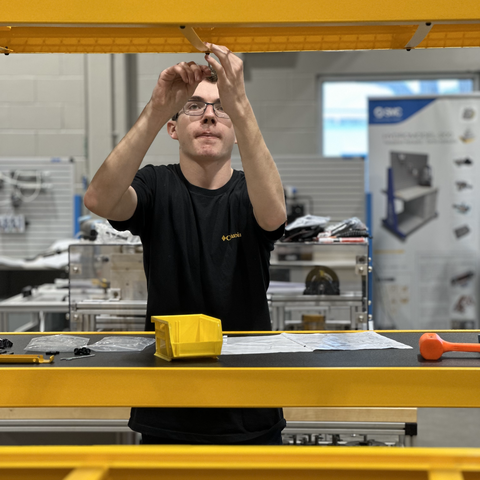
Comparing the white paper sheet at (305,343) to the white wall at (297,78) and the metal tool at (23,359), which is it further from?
the white wall at (297,78)

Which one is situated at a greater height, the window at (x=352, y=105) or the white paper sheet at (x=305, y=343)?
the window at (x=352, y=105)

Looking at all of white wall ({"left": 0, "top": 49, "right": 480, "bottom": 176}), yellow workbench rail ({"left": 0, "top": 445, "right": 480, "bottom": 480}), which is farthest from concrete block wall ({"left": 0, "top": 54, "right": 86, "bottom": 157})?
yellow workbench rail ({"left": 0, "top": 445, "right": 480, "bottom": 480})

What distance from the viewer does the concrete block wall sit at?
5.67 metres

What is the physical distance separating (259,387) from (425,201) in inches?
175

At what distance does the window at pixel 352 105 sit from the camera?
5.95m

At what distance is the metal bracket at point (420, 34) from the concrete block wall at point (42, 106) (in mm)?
4832

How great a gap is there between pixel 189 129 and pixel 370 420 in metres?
1.18

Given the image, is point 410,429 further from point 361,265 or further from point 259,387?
point 259,387

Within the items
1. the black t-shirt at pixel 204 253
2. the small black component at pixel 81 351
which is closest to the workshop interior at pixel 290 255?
the small black component at pixel 81 351

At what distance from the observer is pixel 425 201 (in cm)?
513

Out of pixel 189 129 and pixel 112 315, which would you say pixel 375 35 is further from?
pixel 112 315

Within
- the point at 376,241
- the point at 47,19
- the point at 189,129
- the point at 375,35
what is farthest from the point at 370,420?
the point at 376,241

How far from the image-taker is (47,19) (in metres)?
1.05

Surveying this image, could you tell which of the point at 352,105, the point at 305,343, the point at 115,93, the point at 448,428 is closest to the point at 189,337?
the point at 305,343
